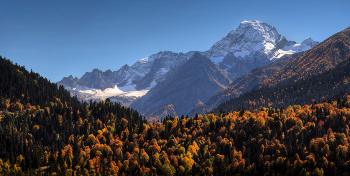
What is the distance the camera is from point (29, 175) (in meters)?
198

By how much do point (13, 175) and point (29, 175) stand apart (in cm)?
982

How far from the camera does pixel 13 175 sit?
193500 mm
